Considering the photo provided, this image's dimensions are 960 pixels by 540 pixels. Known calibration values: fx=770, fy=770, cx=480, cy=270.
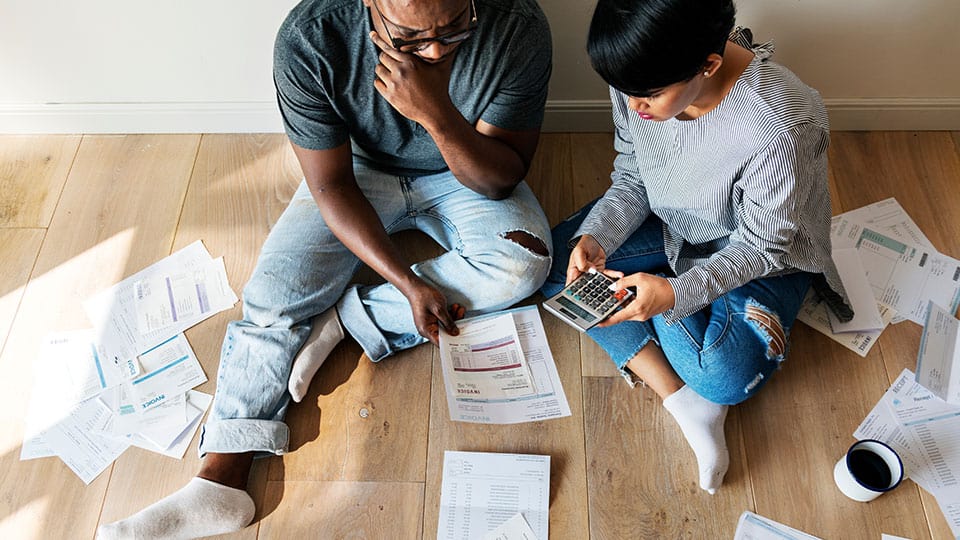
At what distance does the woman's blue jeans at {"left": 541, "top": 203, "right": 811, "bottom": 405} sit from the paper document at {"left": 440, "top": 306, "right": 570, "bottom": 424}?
0.14 metres

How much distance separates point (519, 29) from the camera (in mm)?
1421

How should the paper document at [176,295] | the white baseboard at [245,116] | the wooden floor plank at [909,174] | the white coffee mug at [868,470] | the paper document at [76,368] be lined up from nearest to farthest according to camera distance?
the white coffee mug at [868,470] → the paper document at [76,368] → the paper document at [176,295] → the wooden floor plank at [909,174] → the white baseboard at [245,116]

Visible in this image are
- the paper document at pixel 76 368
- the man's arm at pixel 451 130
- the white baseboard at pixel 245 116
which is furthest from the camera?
the white baseboard at pixel 245 116

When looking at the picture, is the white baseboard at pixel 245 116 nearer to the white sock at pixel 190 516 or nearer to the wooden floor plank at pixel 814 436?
the wooden floor plank at pixel 814 436

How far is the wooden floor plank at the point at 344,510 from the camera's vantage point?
145 cm

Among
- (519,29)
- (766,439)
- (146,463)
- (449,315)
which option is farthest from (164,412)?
(766,439)

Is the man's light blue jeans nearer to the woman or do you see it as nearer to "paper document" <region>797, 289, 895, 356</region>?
the woman

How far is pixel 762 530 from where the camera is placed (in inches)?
56.2

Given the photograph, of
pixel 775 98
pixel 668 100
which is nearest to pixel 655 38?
pixel 668 100

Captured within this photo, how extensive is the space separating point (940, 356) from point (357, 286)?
4.10 feet

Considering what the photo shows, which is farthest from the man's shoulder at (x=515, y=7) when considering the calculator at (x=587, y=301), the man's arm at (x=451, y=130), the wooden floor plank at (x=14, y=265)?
the wooden floor plank at (x=14, y=265)

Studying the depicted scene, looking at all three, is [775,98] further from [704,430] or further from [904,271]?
[904,271]

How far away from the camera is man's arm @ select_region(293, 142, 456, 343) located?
1.56 m

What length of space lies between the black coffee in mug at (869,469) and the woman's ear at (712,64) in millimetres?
776
